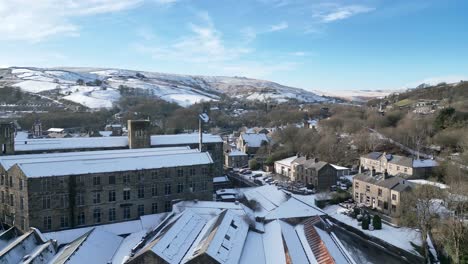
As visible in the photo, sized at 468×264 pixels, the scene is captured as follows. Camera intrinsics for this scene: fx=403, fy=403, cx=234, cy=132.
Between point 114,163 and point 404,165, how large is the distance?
31106mm

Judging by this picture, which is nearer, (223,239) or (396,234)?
(223,239)

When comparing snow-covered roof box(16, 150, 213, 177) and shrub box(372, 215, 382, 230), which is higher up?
snow-covered roof box(16, 150, 213, 177)

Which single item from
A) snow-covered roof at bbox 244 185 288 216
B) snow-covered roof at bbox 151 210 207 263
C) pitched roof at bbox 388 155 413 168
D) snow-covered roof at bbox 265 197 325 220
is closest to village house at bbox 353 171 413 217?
pitched roof at bbox 388 155 413 168

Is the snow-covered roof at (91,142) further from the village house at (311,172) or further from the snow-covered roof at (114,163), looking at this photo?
the village house at (311,172)

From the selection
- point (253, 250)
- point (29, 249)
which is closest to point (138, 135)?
point (29, 249)

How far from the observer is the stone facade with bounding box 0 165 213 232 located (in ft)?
89.6

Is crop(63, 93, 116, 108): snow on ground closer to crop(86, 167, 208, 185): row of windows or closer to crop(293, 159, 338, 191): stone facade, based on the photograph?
crop(293, 159, 338, 191): stone facade

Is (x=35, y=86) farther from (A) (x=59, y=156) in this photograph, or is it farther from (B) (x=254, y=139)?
(A) (x=59, y=156)

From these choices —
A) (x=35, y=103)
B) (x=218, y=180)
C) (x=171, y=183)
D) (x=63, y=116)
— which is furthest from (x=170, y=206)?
(x=35, y=103)

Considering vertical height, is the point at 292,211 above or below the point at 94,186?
below

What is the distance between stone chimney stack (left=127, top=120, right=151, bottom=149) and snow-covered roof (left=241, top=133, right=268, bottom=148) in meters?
28.8

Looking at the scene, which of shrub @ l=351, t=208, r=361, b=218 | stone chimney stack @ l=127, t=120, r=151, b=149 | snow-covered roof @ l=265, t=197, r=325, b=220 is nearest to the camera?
snow-covered roof @ l=265, t=197, r=325, b=220

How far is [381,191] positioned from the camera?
37.0 m

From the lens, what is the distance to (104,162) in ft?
98.6
